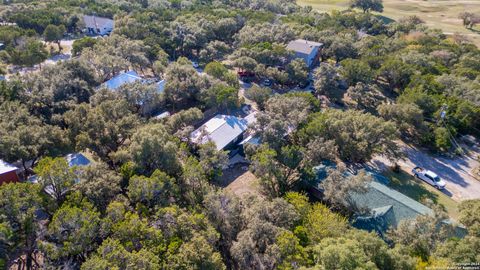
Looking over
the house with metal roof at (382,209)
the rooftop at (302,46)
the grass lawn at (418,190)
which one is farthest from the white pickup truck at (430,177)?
the rooftop at (302,46)

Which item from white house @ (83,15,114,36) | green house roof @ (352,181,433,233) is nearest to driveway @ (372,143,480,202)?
green house roof @ (352,181,433,233)

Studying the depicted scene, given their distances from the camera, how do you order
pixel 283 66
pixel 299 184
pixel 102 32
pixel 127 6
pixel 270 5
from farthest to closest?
pixel 270 5
pixel 127 6
pixel 102 32
pixel 283 66
pixel 299 184

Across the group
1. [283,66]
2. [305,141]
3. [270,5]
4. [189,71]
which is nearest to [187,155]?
[305,141]

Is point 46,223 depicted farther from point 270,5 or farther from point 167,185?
point 270,5

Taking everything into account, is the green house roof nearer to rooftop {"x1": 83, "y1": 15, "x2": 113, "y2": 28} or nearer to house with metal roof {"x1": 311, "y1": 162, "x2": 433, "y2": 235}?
house with metal roof {"x1": 311, "y1": 162, "x2": 433, "y2": 235}

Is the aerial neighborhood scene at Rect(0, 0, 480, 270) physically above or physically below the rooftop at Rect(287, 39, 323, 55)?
below

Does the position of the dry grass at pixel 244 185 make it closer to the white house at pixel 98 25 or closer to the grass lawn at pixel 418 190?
the grass lawn at pixel 418 190

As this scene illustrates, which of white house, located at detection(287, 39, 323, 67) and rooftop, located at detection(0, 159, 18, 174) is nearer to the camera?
rooftop, located at detection(0, 159, 18, 174)
